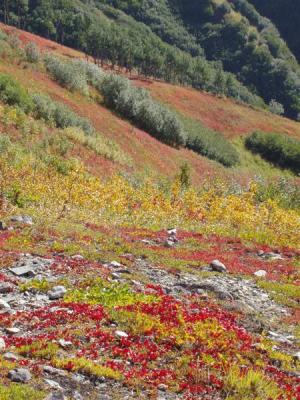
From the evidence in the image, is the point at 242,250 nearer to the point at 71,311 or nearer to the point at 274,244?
the point at 274,244

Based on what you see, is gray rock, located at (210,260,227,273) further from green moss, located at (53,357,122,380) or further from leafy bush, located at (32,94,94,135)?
leafy bush, located at (32,94,94,135)

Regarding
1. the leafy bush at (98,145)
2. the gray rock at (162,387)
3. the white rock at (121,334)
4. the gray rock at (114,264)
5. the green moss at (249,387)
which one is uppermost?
the green moss at (249,387)

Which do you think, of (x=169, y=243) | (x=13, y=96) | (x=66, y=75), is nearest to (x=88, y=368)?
(x=169, y=243)

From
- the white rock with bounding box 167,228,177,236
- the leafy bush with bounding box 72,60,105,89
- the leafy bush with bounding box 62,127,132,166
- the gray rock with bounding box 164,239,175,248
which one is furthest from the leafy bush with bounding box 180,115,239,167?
the gray rock with bounding box 164,239,175,248

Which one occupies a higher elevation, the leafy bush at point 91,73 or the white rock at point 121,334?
the leafy bush at point 91,73

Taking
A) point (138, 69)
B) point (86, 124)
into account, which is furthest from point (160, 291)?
point (138, 69)

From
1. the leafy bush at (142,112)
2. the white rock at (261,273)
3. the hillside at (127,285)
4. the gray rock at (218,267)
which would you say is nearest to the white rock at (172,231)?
the hillside at (127,285)

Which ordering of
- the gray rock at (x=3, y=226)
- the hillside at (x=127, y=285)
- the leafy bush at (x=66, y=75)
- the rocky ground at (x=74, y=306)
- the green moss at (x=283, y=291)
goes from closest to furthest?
the rocky ground at (x=74, y=306)
the hillside at (x=127, y=285)
the green moss at (x=283, y=291)
the gray rock at (x=3, y=226)
the leafy bush at (x=66, y=75)

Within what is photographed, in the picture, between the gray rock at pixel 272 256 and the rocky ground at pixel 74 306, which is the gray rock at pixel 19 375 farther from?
the gray rock at pixel 272 256

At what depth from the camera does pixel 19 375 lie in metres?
7.89

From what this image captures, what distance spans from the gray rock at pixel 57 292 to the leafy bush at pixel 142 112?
62490mm

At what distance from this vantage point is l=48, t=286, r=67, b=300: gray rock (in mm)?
12141

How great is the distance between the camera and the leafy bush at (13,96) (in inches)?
1799

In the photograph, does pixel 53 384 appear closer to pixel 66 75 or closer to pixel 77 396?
pixel 77 396
